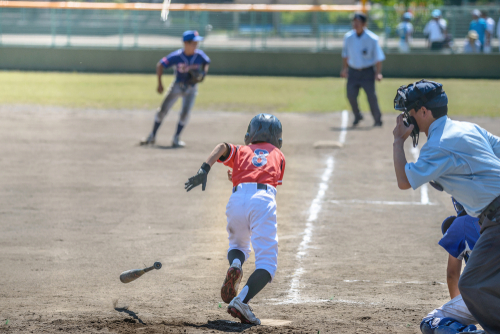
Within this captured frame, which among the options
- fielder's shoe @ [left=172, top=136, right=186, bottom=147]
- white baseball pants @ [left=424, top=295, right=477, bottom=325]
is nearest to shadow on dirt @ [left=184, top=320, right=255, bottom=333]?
white baseball pants @ [left=424, top=295, right=477, bottom=325]

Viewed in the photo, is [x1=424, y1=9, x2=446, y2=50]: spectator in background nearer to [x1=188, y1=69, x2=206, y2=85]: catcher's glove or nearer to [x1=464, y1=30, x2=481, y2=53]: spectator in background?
[x1=464, y1=30, x2=481, y2=53]: spectator in background

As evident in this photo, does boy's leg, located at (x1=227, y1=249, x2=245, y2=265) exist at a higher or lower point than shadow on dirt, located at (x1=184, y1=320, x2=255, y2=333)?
higher

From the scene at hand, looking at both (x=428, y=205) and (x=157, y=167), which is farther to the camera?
(x=157, y=167)

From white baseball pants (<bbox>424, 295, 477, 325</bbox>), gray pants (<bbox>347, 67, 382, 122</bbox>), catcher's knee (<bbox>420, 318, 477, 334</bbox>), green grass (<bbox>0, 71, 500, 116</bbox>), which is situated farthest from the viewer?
green grass (<bbox>0, 71, 500, 116</bbox>)

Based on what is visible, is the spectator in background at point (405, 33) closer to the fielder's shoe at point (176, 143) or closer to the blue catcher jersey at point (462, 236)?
the fielder's shoe at point (176, 143)

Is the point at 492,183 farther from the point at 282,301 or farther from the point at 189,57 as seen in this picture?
the point at 189,57

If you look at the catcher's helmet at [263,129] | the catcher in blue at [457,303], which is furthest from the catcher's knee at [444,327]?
the catcher's helmet at [263,129]

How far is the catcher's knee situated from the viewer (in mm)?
4453

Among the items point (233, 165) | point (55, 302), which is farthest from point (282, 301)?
point (55, 302)

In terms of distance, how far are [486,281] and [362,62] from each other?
1244 centimetres

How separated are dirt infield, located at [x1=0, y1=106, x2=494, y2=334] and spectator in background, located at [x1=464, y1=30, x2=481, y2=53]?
15.3 meters

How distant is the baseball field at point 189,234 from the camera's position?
5.30 metres

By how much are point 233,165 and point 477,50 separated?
80.8 feet

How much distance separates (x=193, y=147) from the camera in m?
13.5
